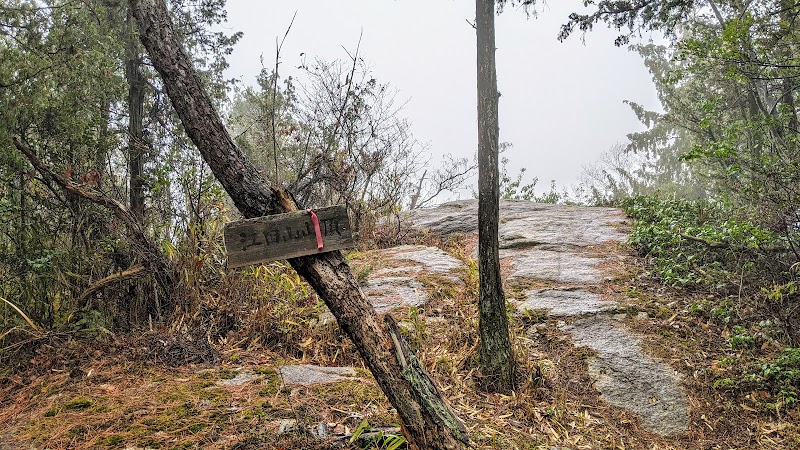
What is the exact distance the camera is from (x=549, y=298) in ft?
16.5

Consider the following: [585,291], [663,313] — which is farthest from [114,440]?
[663,313]

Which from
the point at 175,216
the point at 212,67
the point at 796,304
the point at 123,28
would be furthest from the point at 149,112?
the point at 796,304

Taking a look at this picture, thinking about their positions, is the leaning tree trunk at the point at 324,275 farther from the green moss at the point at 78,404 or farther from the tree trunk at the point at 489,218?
the green moss at the point at 78,404

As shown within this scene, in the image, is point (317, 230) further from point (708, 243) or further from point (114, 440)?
point (708, 243)

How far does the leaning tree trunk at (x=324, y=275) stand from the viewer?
217cm

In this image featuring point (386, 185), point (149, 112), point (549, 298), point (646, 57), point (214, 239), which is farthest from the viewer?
point (646, 57)

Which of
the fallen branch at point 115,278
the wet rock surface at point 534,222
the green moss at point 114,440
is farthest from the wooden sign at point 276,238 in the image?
the wet rock surface at point 534,222

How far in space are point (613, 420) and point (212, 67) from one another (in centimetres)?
965

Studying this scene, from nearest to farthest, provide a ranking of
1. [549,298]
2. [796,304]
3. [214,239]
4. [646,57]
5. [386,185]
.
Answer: [796,304] < [214,239] < [549,298] < [386,185] < [646,57]

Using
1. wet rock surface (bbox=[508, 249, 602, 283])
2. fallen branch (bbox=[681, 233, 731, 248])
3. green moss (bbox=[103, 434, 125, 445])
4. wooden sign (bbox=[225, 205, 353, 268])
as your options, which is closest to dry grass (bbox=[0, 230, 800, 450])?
green moss (bbox=[103, 434, 125, 445])

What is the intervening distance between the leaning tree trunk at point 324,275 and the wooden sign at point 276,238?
108 mm

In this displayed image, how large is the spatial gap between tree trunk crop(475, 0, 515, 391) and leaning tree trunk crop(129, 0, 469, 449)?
1.33 metres

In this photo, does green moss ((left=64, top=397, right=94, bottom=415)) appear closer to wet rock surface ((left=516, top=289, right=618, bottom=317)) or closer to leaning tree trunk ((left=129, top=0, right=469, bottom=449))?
leaning tree trunk ((left=129, top=0, right=469, bottom=449))

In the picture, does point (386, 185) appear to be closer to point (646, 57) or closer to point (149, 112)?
point (149, 112)
